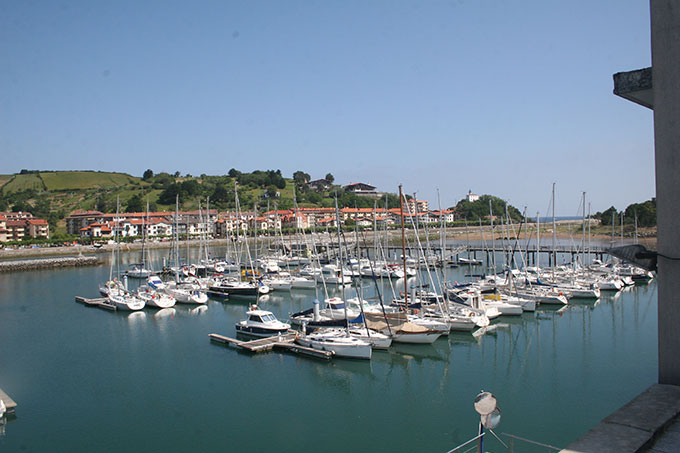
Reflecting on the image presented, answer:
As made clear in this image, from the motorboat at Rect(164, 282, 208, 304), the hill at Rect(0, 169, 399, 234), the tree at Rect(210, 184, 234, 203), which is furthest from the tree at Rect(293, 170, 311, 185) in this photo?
the motorboat at Rect(164, 282, 208, 304)

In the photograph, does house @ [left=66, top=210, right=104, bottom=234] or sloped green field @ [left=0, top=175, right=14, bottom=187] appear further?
sloped green field @ [left=0, top=175, right=14, bottom=187]

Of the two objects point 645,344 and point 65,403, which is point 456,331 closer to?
point 645,344

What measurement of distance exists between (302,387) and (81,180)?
16854 cm

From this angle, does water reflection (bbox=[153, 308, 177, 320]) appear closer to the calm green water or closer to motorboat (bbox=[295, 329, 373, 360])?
the calm green water

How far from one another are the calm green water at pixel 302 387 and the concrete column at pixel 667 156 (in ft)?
31.2

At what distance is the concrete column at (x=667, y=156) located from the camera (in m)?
5.20

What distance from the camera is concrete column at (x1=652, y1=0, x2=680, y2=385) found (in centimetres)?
520

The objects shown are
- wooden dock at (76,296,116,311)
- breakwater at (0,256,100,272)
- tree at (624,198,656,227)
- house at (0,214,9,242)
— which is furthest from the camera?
house at (0,214,9,242)

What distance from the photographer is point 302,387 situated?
18.7 m

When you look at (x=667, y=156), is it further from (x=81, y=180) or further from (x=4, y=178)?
Result: (x=4, y=178)

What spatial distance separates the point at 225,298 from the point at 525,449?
96.4 feet

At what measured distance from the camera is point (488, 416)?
5867mm

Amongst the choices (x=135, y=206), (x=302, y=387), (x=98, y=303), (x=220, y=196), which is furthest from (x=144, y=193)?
(x=302, y=387)

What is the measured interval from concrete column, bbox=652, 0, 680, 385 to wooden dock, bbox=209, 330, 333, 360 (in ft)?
56.9
